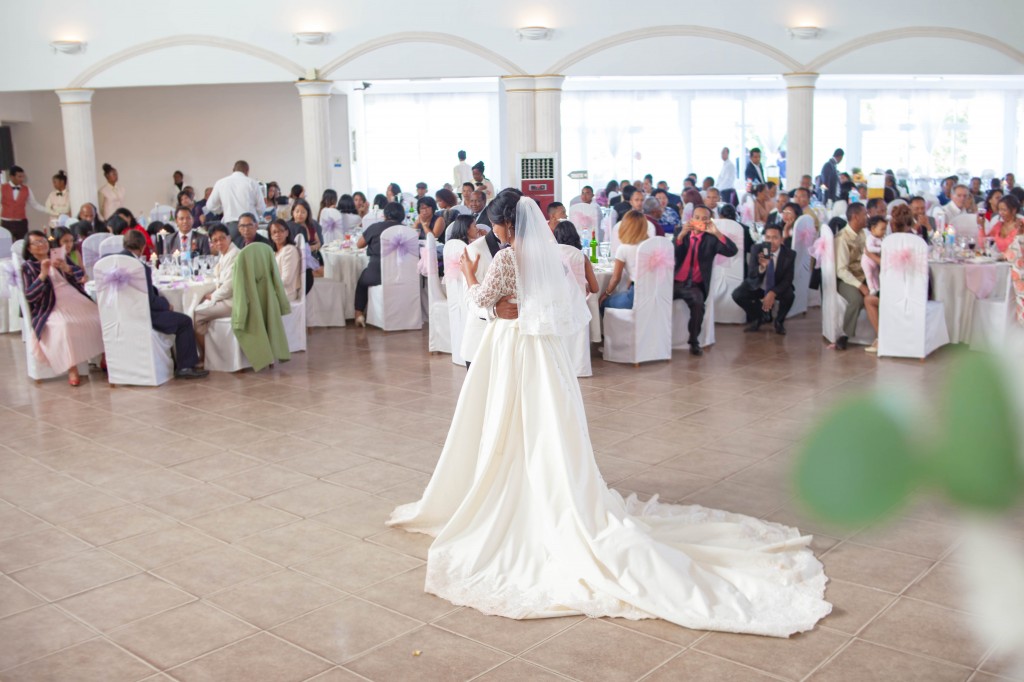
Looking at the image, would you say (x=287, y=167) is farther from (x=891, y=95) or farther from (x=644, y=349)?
(x=891, y=95)

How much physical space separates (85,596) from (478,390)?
1880 millimetres

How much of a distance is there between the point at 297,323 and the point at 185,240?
1515 millimetres

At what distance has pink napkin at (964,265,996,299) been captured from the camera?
27.7ft

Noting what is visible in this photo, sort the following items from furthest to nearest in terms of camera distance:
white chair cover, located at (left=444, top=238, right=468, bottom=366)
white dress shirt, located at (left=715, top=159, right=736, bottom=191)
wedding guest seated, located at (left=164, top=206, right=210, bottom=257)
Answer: white dress shirt, located at (left=715, top=159, right=736, bottom=191) → wedding guest seated, located at (left=164, top=206, right=210, bottom=257) → white chair cover, located at (left=444, top=238, right=468, bottom=366)

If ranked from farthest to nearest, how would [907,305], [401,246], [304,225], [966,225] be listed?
[304,225], [966,225], [401,246], [907,305]

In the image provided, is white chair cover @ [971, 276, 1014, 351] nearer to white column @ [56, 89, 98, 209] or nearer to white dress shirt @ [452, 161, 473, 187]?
white dress shirt @ [452, 161, 473, 187]

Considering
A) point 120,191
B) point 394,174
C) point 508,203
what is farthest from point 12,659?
point 394,174

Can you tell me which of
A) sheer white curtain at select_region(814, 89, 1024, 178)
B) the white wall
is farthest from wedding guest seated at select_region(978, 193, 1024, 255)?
sheer white curtain at select_region(814, 89, 1024, 178)

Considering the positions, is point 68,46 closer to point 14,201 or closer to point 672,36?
point 14,201

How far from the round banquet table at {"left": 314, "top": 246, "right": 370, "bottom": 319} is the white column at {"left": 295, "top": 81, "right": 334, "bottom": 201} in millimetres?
3789

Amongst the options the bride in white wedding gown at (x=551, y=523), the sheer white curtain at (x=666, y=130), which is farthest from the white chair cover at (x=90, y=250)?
the sheer white curtain at (x=666, y=130)

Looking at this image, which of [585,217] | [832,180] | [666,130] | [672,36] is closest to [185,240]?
[585,217]

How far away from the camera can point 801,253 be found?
10.4 metres

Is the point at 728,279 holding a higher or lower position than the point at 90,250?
lower
